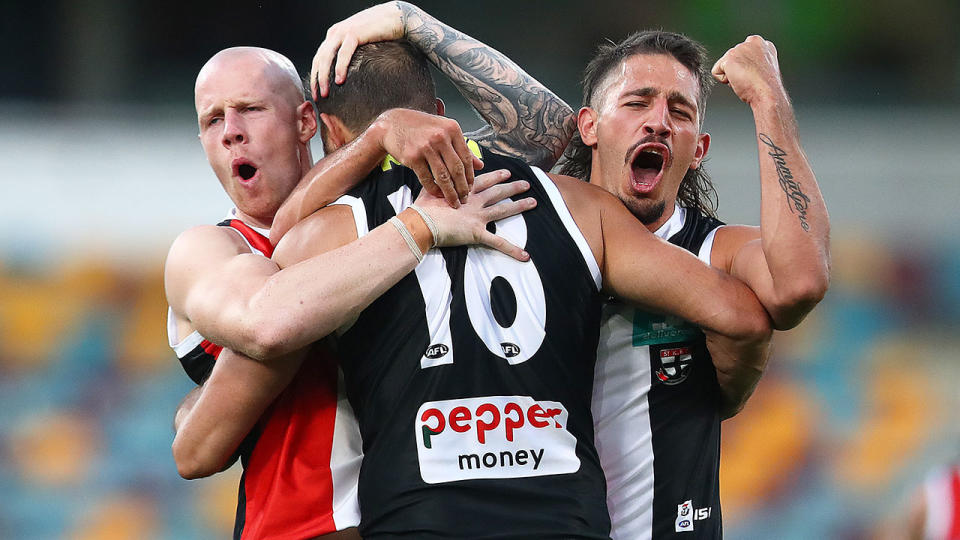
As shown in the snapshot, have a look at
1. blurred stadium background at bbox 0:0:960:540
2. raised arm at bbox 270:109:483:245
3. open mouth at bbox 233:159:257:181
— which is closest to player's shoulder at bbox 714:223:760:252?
raised arm at bbox 270:109:483:245

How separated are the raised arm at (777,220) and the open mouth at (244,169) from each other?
4.84ft

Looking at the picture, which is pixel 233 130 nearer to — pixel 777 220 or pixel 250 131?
pixel 250 131

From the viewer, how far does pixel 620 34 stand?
8469 mm

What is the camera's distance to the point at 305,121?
3.66 metres

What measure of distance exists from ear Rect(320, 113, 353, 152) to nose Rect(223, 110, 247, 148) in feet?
0.99

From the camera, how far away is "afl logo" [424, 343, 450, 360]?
2729mm

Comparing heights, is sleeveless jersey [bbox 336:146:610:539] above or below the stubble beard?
below

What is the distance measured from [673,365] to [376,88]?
121cm

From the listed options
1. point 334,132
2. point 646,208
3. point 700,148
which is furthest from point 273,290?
point 700,148

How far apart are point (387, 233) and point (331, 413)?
25.1 inches

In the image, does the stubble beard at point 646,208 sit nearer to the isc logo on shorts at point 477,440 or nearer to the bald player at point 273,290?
the bald player at point 273,290

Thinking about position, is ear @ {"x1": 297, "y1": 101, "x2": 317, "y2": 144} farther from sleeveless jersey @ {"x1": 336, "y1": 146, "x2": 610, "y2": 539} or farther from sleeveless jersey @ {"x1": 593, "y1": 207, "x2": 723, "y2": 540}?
sleeveless jersey @ {"x1": 593, "y1": 207, "x2": 723, "y2": 540}

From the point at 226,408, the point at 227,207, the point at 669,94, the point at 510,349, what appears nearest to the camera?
the point at 510,349

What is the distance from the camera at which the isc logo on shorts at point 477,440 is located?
8.87ft
